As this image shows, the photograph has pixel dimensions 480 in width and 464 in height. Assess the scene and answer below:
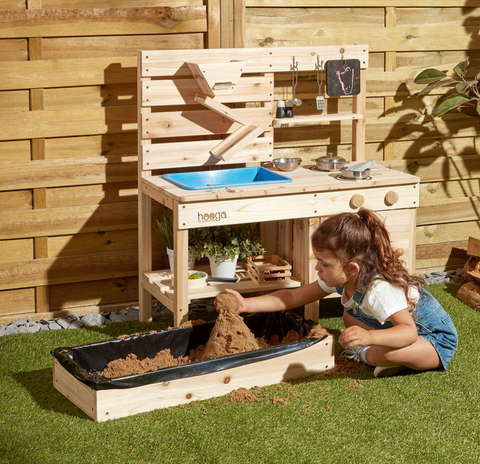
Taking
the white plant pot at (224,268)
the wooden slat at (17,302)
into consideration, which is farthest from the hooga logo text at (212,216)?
the wooden slat at (17,302)

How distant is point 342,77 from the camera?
157 inches

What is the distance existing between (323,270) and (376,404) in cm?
58

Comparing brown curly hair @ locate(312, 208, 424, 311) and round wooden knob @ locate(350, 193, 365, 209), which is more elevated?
round wooden knob @ locate(350, 193, 365, 209)

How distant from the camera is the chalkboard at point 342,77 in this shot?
3955 mm

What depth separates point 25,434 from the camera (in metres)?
2.62

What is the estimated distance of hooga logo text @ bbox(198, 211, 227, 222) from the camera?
3.28 meters

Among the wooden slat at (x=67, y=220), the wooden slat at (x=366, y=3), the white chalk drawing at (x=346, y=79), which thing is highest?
the wooden slat at (x=366, y=3)

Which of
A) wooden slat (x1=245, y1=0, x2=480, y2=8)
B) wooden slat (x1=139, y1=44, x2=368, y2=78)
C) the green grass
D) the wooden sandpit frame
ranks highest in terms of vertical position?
wooden slat (x1=245, y1=0, x2=480, y2=8)

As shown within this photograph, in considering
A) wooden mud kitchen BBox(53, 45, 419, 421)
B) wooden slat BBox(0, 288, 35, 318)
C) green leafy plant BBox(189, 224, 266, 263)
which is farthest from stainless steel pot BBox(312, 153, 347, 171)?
wooden slat BBox(0, 288, 35, 318)

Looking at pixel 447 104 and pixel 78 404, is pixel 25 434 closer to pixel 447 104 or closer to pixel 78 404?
pixel 78 404

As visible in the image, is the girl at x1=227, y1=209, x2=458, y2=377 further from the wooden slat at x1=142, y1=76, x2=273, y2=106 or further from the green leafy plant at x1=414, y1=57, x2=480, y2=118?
the green leafy plant at x1=414, y1=57, x2=480, y2=118

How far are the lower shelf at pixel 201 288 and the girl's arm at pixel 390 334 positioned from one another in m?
0.90

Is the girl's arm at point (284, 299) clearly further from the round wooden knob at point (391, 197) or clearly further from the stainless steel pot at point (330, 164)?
the stainless steel pot at point (330, 164)

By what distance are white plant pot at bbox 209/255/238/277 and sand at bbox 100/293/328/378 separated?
604 mm
